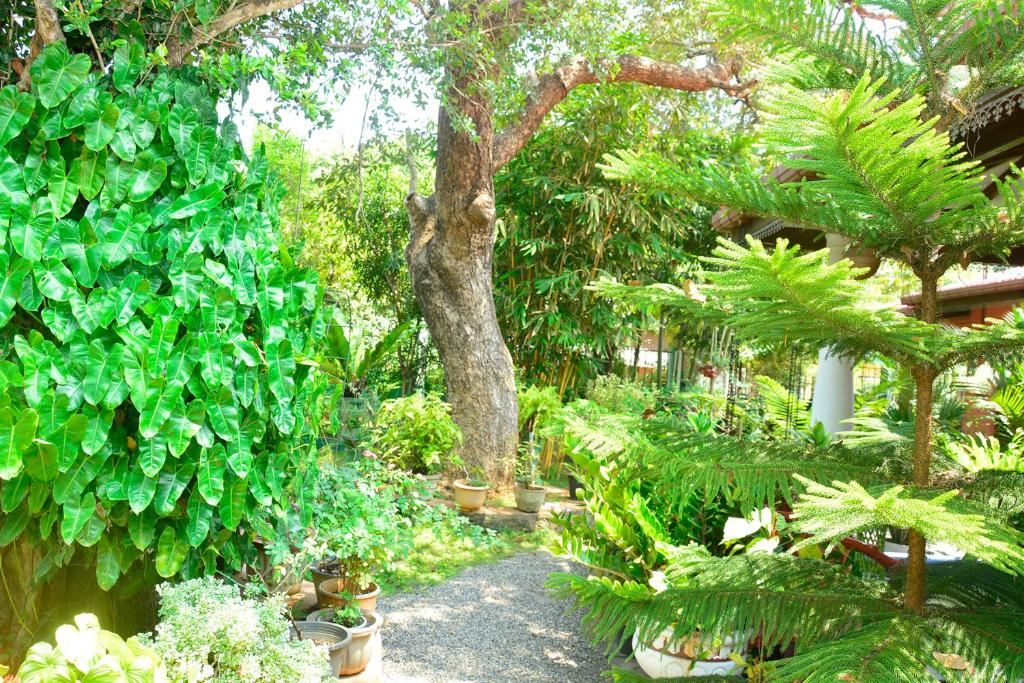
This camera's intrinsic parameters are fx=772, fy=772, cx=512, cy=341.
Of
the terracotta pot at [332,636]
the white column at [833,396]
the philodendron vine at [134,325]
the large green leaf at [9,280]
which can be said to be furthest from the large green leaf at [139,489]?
the white column at [833,396]

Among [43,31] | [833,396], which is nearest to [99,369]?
[43,31]

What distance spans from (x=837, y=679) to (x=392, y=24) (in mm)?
2991

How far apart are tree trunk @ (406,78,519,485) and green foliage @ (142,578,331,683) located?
165 inches

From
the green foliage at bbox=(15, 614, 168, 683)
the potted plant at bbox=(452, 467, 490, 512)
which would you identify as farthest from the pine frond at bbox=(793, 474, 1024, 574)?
the potted plant at bbox=(452, 467, 490, 512)

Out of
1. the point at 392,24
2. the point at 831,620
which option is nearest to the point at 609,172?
the point at 831,620

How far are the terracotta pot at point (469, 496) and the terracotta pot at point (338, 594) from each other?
8.25 ft

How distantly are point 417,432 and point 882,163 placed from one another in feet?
16.5

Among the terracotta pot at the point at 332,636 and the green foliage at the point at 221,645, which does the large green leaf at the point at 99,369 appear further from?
the terracotta pot at the point at 332,636

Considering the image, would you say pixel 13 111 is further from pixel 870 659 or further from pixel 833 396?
pixel 833 396

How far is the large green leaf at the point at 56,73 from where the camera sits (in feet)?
6.73

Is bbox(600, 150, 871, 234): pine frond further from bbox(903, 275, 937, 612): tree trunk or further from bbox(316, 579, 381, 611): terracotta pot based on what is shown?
bbox(316, 579, 381, 611): terracotta pot

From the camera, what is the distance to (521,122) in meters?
6.16

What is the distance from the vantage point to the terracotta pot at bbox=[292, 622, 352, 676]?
287 cm

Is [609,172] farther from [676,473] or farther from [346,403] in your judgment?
[346,403]
